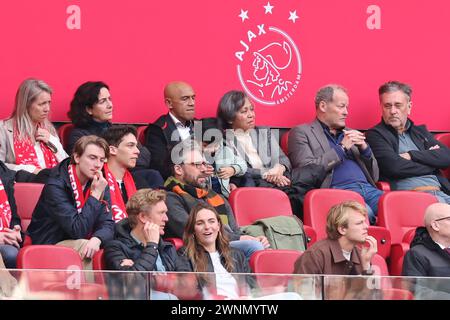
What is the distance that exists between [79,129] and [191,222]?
4.70 ft

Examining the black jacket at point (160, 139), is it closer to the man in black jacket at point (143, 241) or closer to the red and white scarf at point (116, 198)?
the red and white scarf at point (116, 198)

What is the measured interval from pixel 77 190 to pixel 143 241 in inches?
22.9

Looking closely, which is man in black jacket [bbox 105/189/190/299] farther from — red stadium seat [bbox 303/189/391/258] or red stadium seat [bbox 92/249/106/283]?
red stadium seat [bbox 303/189/391/258]

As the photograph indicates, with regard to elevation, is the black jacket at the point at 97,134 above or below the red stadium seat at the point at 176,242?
above

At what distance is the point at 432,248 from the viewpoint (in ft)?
24.6

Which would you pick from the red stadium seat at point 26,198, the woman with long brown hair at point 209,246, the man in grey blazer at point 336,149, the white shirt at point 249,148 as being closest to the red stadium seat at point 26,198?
→ the red stadium seat at point 26,198

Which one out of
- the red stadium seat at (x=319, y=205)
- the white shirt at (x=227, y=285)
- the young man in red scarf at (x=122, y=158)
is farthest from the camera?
the red stadium seat at (x=319, y=205)

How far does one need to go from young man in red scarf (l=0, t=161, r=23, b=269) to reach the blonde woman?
1.34 feet

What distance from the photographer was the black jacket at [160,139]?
8.60 m

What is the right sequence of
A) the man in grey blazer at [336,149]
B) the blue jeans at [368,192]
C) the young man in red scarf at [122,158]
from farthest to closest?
the man in grey blazer at [336,149]
the blue jeans at [368,192]
the young man in red scarf at [122,158]

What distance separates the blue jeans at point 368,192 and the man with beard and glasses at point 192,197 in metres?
1.07

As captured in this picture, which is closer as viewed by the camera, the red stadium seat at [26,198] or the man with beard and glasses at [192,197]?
the man with beard and glasses at [192,197]

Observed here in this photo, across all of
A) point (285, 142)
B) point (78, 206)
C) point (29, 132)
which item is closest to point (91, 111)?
point (29, 132)
